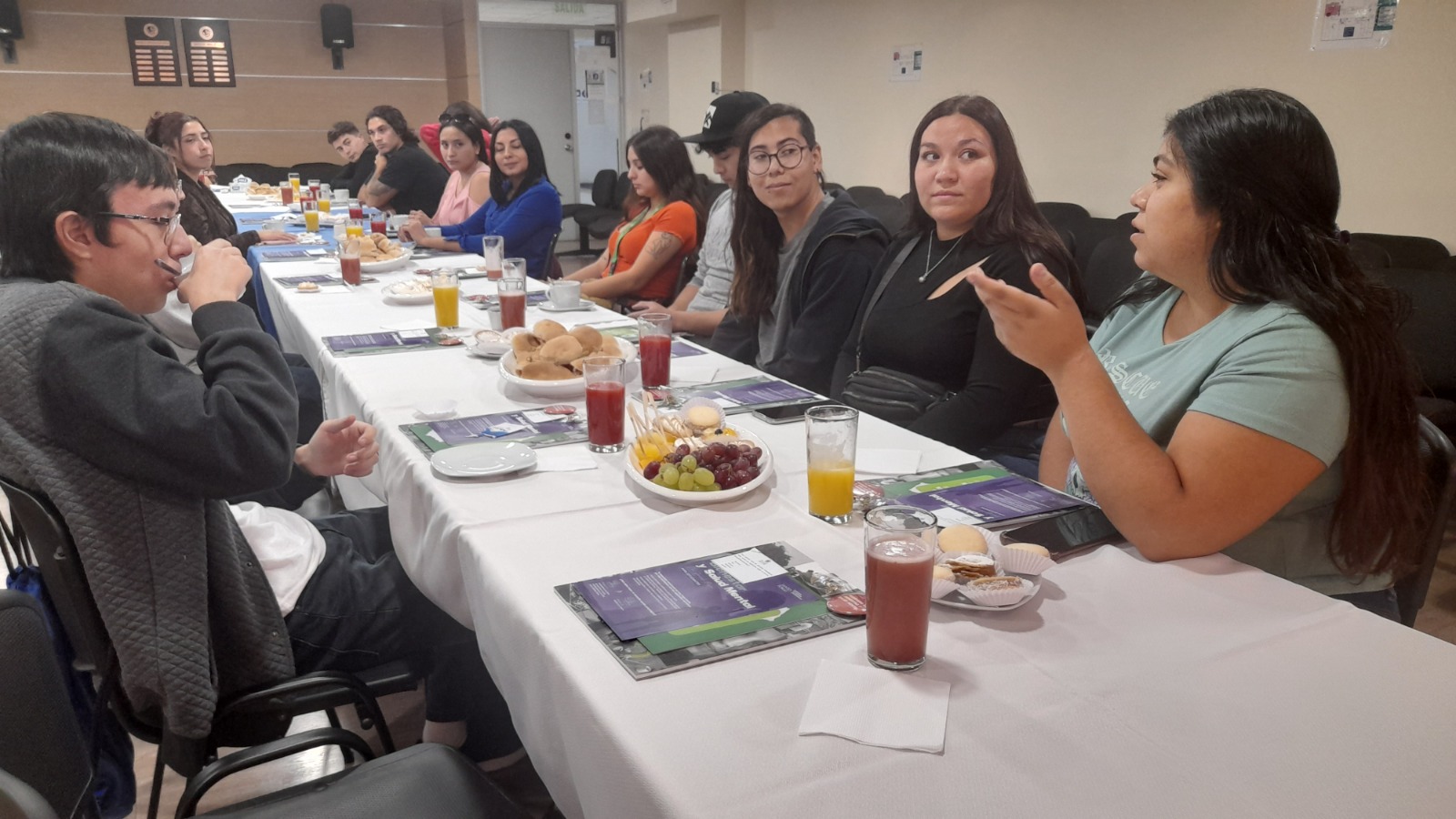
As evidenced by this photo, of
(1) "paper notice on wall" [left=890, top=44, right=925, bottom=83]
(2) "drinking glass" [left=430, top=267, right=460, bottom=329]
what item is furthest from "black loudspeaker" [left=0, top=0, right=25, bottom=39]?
(2) "drinking glass" [left=430, top=267, right=460, bottom=329]

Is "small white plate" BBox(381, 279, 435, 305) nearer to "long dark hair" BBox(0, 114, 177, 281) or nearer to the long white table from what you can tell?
"long dark hair" BBox(0, 114, 177, 281)

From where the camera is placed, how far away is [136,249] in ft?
4.53

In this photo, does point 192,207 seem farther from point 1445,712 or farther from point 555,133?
point 555,133

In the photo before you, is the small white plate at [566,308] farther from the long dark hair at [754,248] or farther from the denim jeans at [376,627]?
the denim jeans at [376,627]

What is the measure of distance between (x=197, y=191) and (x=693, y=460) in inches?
147

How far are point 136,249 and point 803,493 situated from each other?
1.04 m

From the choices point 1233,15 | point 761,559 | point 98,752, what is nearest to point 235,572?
point 98,752

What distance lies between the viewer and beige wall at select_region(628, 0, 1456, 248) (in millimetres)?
3680

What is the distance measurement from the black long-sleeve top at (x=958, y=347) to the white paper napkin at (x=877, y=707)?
3.81ft

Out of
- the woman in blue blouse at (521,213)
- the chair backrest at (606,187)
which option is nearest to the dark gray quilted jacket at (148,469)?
the woman in blue blouse at (521,213)

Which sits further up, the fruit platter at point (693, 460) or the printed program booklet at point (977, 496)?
the fruit platter at point (693, 460)

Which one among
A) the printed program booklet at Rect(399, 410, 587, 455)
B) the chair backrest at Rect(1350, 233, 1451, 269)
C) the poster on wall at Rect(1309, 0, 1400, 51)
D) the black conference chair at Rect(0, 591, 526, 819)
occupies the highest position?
the poster on wall at Rect(1309, 0, 1400, 51)

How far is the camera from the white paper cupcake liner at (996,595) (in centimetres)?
103

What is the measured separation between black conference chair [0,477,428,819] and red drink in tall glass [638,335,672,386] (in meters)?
0.77
